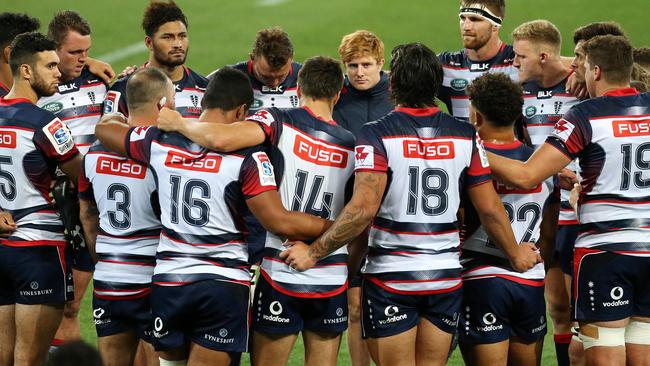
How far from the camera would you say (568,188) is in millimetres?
7605

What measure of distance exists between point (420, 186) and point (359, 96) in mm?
2279

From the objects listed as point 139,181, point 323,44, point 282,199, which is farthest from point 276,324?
point 323,44

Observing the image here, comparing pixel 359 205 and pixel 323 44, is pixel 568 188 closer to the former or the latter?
pixel 359 205

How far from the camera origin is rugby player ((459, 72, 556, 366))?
20.1 ft

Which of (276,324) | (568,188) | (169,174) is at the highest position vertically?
(169,174)

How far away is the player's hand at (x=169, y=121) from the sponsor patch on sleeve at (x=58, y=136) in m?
0.96

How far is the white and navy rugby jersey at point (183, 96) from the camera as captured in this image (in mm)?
7719

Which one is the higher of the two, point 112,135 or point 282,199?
point 112,135

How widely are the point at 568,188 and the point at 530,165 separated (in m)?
1.64

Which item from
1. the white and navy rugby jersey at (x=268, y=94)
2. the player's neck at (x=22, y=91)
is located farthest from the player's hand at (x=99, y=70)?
the player's neck at (x=22, y=91)

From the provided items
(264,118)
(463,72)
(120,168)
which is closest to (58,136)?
(120,168)

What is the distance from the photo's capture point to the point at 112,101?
25.4 ft

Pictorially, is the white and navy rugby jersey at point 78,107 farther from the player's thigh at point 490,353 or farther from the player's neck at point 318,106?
the player's thigh at point 490,353

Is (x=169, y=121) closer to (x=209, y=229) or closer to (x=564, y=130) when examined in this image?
(x=209, y=229)
